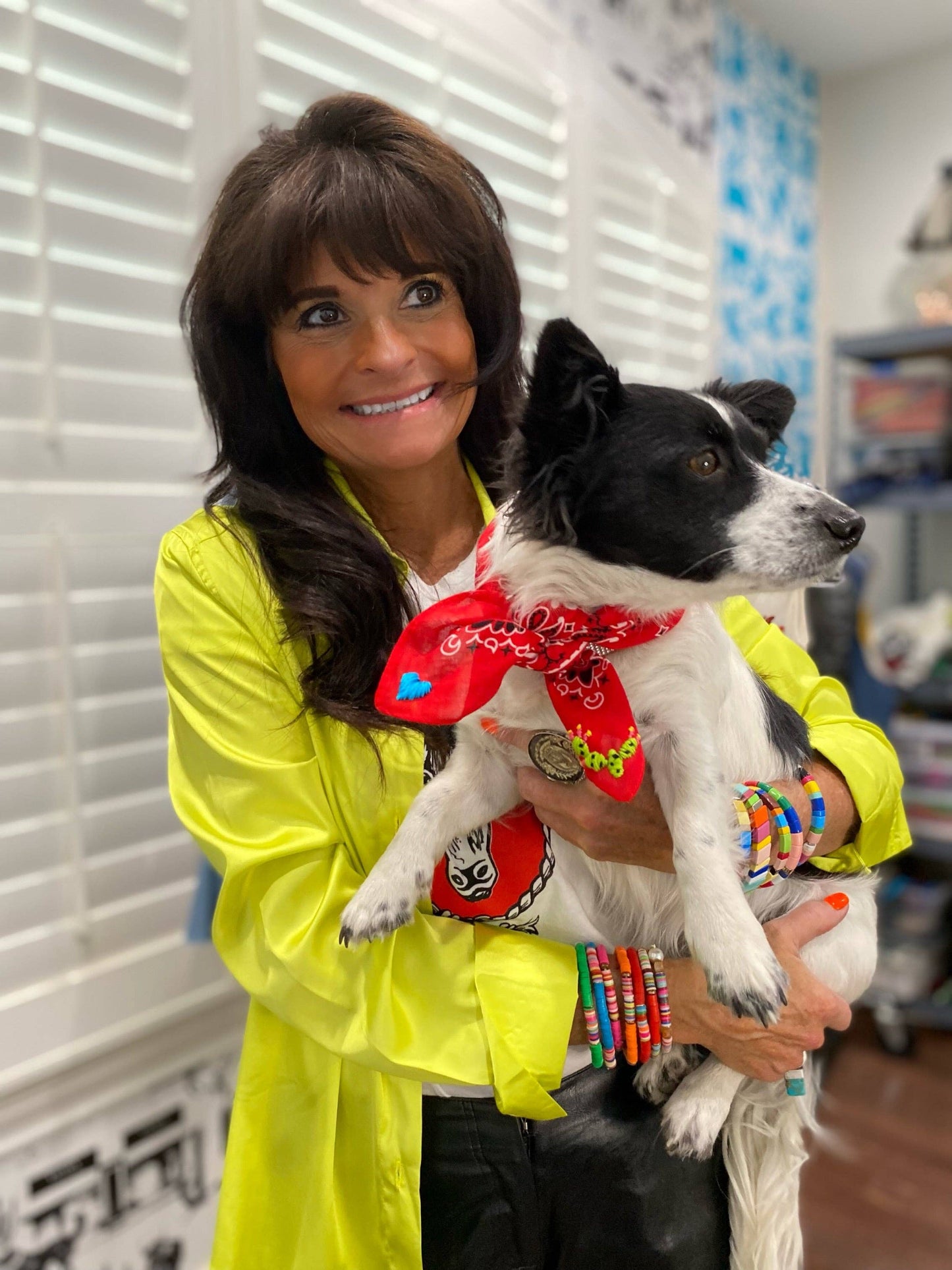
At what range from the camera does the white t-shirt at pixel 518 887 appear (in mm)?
1022

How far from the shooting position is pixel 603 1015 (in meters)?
0.97

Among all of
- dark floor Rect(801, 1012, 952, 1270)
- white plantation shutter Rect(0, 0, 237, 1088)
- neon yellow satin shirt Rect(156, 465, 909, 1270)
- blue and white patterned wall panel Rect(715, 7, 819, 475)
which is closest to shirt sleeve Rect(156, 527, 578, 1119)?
neon yellow satin shirt Rect(156, 465, 909, 1270)

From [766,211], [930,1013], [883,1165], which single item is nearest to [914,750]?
[930,1013]

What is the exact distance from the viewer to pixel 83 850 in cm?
159

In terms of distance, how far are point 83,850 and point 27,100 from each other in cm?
120

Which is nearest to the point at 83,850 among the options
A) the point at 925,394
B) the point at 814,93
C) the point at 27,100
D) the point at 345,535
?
the point at 345,535

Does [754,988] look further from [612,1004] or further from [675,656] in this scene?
[675,656]

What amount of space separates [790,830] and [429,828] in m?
0.39

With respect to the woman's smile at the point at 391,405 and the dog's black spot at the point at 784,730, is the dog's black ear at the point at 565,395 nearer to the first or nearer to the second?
the woman's smile at the point at 391,405

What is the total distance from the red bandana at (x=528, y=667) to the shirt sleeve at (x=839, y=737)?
13.9 inches

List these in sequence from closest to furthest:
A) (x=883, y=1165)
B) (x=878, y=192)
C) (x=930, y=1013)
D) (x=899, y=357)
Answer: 1. (x=883, y=1165)
2. (x=930, y=1013)
3. (x=899, y=357)
4. (x=878, y=192)

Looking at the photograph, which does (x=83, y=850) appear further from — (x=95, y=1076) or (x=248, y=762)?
(x=248, y=762)

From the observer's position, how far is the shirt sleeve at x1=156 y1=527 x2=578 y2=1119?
925 mm

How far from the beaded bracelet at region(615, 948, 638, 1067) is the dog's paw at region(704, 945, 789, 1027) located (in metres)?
0.11
